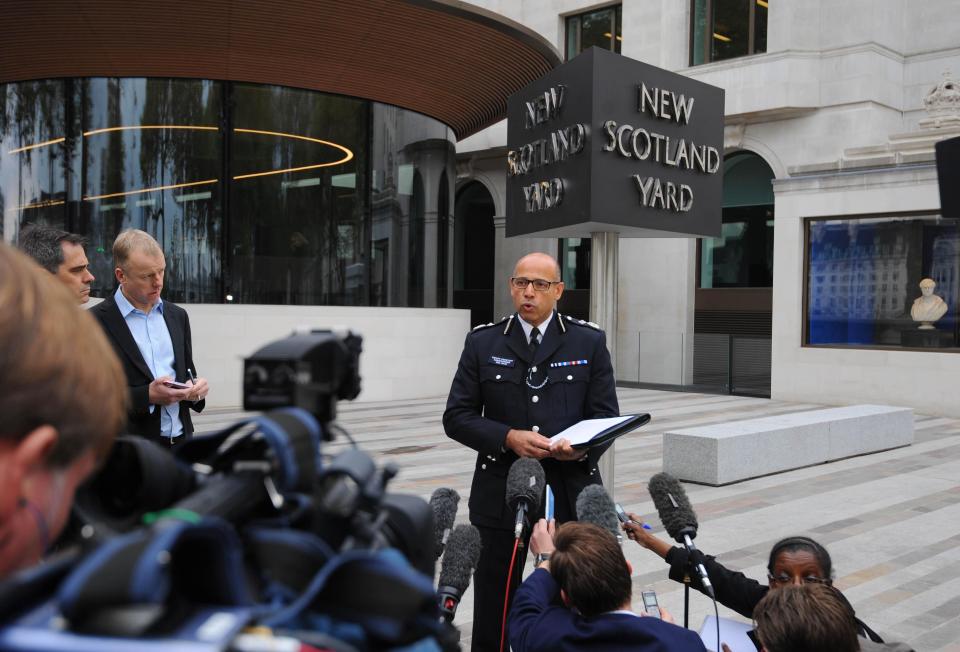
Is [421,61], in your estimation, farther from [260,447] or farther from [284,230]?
[260,447]

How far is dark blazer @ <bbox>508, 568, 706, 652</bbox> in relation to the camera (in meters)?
2.55

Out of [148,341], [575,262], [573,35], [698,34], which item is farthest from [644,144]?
[573,35]

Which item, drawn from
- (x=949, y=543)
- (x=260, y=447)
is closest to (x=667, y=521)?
(x=260, y=447)

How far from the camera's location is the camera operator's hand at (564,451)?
341 cm

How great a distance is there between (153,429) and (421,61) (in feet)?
43.7

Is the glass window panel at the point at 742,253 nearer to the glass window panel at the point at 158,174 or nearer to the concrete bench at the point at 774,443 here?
the concrete bench at the point at 774,443

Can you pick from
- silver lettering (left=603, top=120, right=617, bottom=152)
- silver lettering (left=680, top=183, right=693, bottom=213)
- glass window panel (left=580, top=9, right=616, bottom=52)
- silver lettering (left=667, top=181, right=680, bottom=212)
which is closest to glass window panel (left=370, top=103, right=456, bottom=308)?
glass window panel (left=580, top=9, right=616, bottom=52)

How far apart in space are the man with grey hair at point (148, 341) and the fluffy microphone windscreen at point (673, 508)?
2072 millimetres

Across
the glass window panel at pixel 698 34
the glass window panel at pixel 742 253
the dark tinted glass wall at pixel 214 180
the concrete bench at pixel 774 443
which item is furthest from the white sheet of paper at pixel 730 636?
the glass window panel at pixel 698 34

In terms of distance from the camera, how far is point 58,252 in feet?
12.7

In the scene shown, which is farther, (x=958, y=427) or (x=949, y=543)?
(x=958, y=427)

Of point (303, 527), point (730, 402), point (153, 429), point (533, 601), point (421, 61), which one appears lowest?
point (730, 402)

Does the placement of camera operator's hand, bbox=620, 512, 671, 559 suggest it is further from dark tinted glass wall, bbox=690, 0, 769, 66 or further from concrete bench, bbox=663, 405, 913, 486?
dark tinted glass wall, bbox=690, 0, 769, 66

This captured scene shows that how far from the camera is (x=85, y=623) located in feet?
2.31
